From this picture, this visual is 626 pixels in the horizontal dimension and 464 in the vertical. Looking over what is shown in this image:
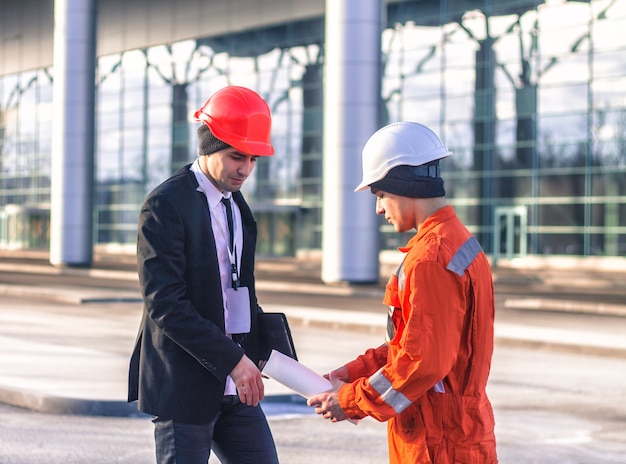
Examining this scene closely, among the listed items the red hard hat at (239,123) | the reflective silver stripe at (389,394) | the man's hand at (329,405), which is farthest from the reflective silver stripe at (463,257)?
the red hard hat at (239,123)

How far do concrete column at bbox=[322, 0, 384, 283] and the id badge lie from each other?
27063mm

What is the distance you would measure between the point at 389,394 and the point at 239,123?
1151mm

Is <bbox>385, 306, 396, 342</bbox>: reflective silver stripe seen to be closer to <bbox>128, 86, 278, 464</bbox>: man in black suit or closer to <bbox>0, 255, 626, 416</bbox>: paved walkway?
<bbox>128, 86, 278, 464</bbox>: man in black suit

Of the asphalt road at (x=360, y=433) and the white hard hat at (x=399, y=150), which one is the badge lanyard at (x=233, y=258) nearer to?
the white hard hat at (x=399, y=150)

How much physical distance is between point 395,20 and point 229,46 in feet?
33.5

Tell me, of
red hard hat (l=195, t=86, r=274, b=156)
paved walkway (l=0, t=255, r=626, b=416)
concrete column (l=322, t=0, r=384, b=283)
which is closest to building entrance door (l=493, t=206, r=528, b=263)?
paved walkway (l=0, t=255, r=626, b=416)

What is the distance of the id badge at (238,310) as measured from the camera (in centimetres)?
418

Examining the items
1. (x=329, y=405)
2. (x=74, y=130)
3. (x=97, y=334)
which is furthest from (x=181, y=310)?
(x=74, y=130)

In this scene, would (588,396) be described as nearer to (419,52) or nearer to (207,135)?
(207,135)

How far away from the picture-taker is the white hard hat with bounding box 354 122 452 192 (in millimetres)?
3746

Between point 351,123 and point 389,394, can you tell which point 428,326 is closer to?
point 389,394

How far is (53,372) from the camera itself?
1138cm

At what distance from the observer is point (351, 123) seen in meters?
31.5

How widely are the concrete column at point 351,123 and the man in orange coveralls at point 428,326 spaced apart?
27458mm
